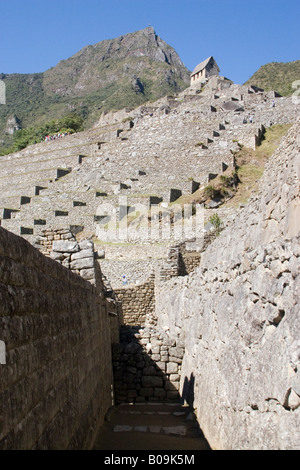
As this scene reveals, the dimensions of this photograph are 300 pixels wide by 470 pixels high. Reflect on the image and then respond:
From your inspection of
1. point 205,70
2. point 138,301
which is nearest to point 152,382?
point 138,301

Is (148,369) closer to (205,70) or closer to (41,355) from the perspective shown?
(41,355)

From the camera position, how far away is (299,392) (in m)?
2.69

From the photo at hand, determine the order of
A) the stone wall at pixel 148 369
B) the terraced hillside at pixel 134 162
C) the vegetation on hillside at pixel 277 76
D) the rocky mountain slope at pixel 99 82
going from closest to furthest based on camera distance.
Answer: the stone wall at pixel 148 369
the terraced hillside at pixel 134 162
the vegetation on hillside at pixel 277 76
the rocky mountain slope at pixel 99 82

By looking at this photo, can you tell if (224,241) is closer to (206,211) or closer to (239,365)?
(239,365)

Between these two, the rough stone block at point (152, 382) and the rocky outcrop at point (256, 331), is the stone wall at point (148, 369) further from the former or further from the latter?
the rocky outcrop at point (256, 331)

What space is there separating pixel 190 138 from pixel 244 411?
4283 centimetres

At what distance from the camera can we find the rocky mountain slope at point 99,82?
120 m

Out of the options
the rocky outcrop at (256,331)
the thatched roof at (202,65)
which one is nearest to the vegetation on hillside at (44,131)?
the thatched roof at (202,65)

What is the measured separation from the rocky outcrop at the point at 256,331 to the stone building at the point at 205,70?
70.2 meters

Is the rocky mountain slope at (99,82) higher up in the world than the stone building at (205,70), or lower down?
higher up

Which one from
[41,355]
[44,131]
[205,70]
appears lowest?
[41,355]

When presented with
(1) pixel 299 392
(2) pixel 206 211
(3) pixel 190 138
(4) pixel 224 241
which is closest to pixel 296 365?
(1) pixel 299 392

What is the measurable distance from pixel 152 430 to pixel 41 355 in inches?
156

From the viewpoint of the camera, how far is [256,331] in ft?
12.3
